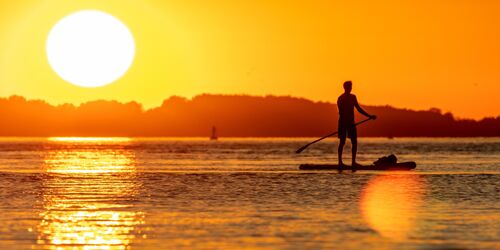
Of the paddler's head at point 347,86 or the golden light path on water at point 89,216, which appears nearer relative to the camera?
the golden light path on water at point 89,216

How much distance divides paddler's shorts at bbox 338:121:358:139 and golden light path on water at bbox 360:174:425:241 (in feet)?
7.22

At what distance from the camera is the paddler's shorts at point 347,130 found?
115ft

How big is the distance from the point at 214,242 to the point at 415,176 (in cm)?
2026

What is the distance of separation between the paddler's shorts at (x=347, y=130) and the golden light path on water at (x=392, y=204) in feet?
7.22

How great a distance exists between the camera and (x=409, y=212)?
814 inches

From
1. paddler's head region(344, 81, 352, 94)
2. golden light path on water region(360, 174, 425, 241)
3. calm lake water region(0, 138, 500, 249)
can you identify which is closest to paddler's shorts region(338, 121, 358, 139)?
paddler's head region(344, 81, 352, 94)

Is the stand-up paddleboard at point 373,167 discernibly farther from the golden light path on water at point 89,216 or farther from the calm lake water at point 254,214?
the golden light path on water at point 89,216

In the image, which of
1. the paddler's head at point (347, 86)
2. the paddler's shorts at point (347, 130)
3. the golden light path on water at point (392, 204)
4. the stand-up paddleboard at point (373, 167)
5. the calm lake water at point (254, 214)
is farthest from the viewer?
the stand-up paddleboard at point (373, 167)

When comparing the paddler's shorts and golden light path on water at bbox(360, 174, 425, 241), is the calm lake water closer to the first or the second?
golden light path on water at bbox(360, 174, 425, 241)

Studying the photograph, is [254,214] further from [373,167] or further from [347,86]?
[373,167]

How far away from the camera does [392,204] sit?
22812 mm

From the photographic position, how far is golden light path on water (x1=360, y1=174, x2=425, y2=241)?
17.9 meters

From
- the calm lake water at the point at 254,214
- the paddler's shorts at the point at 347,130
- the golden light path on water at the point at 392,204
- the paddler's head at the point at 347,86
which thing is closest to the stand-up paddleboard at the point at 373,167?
the paddler's shorts at the point at 347,130

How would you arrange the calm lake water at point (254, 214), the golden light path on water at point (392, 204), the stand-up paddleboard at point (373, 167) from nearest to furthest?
the calm lake water at point (254, 214) → the golden light path on water at point (392, 204) → the stand-up paddleboard at point (373, 167)
